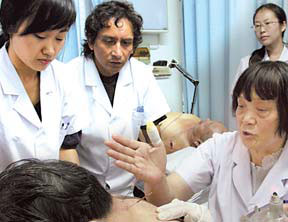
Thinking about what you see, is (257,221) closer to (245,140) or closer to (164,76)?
(245,140)

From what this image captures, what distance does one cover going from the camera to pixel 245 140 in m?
1.16

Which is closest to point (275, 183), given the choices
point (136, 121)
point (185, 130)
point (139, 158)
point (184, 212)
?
point (184, 212)

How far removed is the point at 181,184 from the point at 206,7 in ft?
6.92

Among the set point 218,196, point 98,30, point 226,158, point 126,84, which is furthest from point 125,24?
point 218,196

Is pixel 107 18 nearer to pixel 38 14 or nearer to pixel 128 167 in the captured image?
pixel 38 14

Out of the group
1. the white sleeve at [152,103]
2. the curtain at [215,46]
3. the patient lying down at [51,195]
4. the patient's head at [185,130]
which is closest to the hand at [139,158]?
the patient lying down at [51,195]

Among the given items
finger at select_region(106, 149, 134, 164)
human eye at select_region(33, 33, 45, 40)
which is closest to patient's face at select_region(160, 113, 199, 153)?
finger at select_region(106, 149, 134, 164)

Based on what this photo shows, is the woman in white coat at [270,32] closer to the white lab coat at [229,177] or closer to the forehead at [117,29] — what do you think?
the forehead at [117,29]

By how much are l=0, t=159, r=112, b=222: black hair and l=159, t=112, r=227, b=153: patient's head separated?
1067 millimetres

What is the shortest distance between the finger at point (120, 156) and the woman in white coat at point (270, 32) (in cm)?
157

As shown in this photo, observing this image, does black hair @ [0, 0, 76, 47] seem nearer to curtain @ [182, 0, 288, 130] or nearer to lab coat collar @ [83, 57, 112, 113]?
lab coat collar @ [83, 57, 112, 113]

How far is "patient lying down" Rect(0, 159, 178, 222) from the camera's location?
634 mm

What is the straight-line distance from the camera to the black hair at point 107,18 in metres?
1.60

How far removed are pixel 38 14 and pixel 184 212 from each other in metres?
0.73
